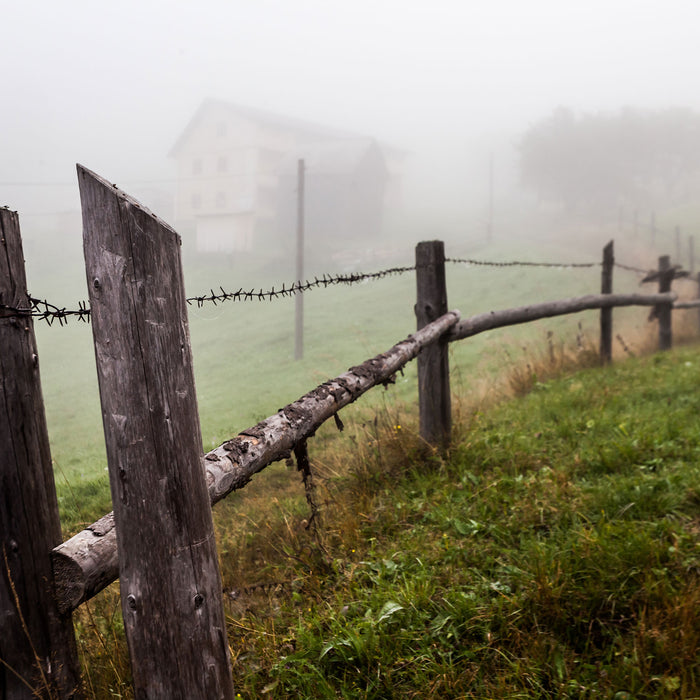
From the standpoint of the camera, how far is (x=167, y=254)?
4.38 feet

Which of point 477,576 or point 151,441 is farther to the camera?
point 477,576

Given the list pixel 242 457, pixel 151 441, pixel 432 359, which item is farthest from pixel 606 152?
pixel 151 441

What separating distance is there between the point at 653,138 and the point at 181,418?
59.0 metres

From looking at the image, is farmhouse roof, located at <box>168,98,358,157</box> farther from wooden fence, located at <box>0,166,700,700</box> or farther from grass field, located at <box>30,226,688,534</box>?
wooden fence, located at <box>0,166,700,700</box>

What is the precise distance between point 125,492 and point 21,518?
0.32 meters

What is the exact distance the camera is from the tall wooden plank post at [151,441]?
4.24 ft

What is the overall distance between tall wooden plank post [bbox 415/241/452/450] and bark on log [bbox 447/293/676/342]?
0.23 meters

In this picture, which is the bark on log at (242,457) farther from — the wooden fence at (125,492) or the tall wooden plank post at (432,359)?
the tall wooden plank post at (432,359)

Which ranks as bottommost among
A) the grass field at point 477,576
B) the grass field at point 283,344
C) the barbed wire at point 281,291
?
the grass field at point 283,344

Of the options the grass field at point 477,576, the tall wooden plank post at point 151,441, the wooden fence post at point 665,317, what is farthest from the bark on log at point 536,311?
the tall wooden plank post at point 151,441

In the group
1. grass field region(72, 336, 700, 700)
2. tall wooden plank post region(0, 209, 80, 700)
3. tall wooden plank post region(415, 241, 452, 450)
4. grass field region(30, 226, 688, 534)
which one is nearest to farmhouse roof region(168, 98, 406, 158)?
grass field region(30, 226, 688, 534)

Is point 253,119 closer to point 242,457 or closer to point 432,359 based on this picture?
point 432,359

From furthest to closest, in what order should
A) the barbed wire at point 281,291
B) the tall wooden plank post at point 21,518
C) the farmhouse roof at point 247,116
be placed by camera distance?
the farmhouse roof at point 247,116 < the barbed wire at point 281,291 < the tall wooden plank post at point 21,518

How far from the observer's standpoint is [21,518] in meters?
1.44
